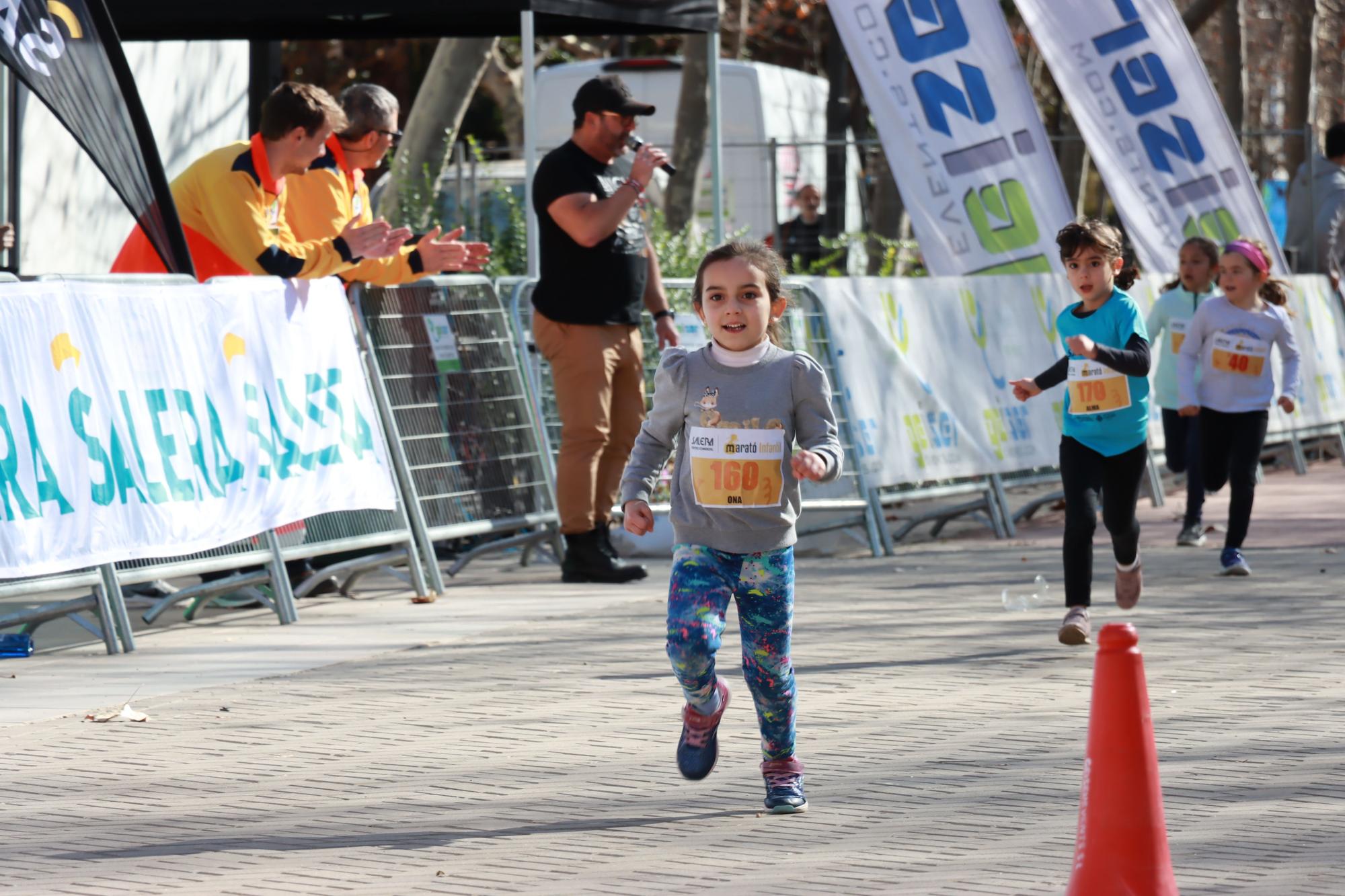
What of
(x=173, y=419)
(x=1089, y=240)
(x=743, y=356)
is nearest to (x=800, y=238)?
(x=1089, y=240)

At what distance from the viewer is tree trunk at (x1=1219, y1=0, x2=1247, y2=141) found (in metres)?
26.3

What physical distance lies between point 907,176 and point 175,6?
4528 mm

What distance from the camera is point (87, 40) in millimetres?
8656

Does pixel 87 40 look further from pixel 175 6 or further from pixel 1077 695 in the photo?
pixel 1077 695

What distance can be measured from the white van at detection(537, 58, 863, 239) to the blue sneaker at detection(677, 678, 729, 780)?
1638 cm

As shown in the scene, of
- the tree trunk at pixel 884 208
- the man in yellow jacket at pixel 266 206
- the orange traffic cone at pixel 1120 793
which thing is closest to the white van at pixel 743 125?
the tree trunk at pixel 884 208

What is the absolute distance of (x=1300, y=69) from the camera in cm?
2820

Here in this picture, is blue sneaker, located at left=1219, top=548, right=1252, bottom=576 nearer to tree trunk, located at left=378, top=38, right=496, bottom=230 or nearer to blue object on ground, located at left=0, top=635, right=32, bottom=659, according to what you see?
blue object on ground, located at left=0, top=635, right=32, bottom=659

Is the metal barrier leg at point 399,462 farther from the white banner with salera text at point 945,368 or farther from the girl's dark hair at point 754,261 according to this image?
the girl's dark hair at point 754,261

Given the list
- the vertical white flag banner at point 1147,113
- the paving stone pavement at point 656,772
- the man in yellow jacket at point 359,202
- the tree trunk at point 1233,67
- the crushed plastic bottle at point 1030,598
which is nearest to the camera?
the paving stone pavement at point 656,772

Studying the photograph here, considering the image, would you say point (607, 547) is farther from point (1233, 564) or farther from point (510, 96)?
point (510, 96)

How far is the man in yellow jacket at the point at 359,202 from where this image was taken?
10.1 meters

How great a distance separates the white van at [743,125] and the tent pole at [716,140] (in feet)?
27.9

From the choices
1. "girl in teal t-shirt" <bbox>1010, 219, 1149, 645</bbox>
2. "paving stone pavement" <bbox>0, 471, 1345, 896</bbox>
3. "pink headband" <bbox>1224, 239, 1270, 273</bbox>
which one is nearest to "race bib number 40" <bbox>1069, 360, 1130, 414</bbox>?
"girl in teal t-shirt" <bbox>1010, 219, 1149, 645</bbox>
